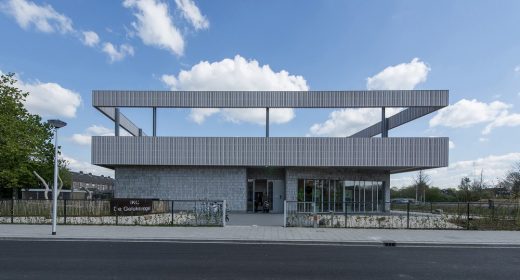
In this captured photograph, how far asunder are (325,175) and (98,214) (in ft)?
56.8

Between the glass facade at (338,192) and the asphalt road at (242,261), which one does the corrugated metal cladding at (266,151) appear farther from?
the asphalt road at (242,261)

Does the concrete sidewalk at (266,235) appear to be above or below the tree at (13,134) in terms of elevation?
below

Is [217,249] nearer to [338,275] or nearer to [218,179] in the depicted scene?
[338,275]

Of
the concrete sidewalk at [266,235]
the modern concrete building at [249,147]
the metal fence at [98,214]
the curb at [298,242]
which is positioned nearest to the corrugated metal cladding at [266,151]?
the modern concrete building at [249,147]

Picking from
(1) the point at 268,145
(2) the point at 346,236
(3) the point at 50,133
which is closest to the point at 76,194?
(3) the point at 50,133

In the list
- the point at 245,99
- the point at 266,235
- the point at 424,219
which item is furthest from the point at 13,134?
the point at 424,219

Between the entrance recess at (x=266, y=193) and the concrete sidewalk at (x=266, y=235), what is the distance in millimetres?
13478

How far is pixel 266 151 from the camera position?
98.4 ft

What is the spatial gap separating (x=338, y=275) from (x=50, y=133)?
42.1 m

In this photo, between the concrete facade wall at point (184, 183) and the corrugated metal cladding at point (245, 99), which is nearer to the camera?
the corrugated metal cladding at point (245, 99)

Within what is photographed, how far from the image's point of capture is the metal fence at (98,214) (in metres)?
20.1

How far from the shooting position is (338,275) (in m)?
9.21

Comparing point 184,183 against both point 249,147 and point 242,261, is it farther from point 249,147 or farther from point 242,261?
point 242,261

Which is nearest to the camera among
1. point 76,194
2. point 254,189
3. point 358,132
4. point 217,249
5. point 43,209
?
point 217,249
